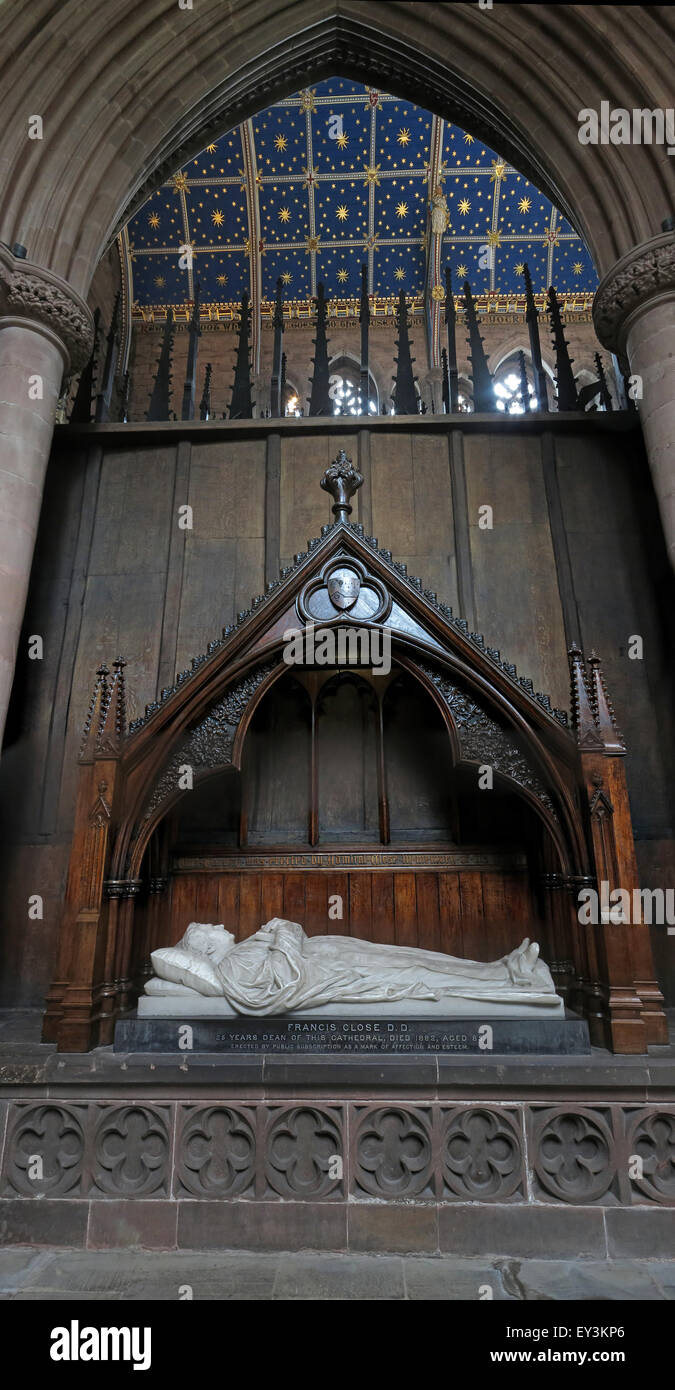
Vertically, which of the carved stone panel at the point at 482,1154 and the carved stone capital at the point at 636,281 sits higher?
the carved stone capital at the point at 636,281

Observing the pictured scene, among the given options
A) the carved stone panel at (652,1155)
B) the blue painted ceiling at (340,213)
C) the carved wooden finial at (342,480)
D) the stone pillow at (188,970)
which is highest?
the blue painted ceiling at (340,213)

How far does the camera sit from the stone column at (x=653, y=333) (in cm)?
472

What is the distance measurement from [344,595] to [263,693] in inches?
28.2

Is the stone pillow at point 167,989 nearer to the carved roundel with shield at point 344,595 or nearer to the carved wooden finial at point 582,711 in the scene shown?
the carved roundel with shield at point 344,595

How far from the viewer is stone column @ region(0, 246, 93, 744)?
15.0 feet

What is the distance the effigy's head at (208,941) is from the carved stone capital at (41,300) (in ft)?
14.4

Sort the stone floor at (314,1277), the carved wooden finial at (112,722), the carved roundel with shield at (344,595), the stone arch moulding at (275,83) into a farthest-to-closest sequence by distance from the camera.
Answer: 1. the stone arch moulding at (275,83)
2. the carved roundel with shield at (344,595)
3. the carved wooden finial at (112,722)
4. the stone floor at (314,1277)

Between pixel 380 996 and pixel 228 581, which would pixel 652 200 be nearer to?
pixel 228 581

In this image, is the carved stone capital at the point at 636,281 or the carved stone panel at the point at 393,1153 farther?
the carved stone capital at the point at 636,281

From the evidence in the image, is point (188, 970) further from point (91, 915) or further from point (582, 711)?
point (582, 711)

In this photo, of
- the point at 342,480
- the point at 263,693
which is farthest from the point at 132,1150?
the point at 342,480

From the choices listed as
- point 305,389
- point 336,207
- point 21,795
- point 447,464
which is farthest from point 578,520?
point 336,207

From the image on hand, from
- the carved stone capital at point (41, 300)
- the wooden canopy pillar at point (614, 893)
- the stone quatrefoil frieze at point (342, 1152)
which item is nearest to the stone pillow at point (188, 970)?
the stone quatrefoil frieze at point (342, 1152)
